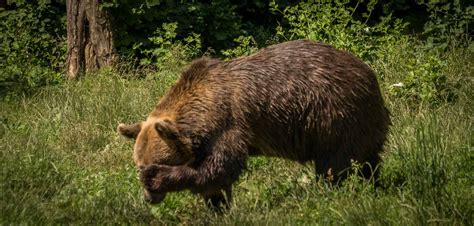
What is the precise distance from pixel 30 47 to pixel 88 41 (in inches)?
36.5

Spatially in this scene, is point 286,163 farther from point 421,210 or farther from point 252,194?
point 421,210

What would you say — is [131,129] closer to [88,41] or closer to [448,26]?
[88,41]

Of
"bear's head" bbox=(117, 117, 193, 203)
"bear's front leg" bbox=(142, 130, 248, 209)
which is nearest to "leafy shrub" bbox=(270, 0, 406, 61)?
"bear's front leg" bbox=(142, 130, 248, 209)

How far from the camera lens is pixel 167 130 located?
19.4ft

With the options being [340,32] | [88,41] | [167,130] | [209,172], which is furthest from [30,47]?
[209,172]

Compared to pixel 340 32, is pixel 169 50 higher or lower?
lower

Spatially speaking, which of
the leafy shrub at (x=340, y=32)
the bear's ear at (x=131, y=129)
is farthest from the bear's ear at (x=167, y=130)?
the leafy shrub at (x=340, y=32)

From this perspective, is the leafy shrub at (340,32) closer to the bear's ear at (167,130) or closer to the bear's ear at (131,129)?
the bear's ear at (131,129)

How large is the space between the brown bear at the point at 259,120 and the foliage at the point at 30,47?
3.90 meters

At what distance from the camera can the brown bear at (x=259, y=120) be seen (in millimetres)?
6012

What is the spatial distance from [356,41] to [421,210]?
14.5ft

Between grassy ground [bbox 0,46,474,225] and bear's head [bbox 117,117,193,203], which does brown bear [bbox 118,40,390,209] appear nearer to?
bear's head [bbox 117,117,193,203]

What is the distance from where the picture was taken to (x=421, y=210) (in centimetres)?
515

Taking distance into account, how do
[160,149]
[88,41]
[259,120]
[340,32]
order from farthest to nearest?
[88,41], [340,32], [259,120], [160,149]
